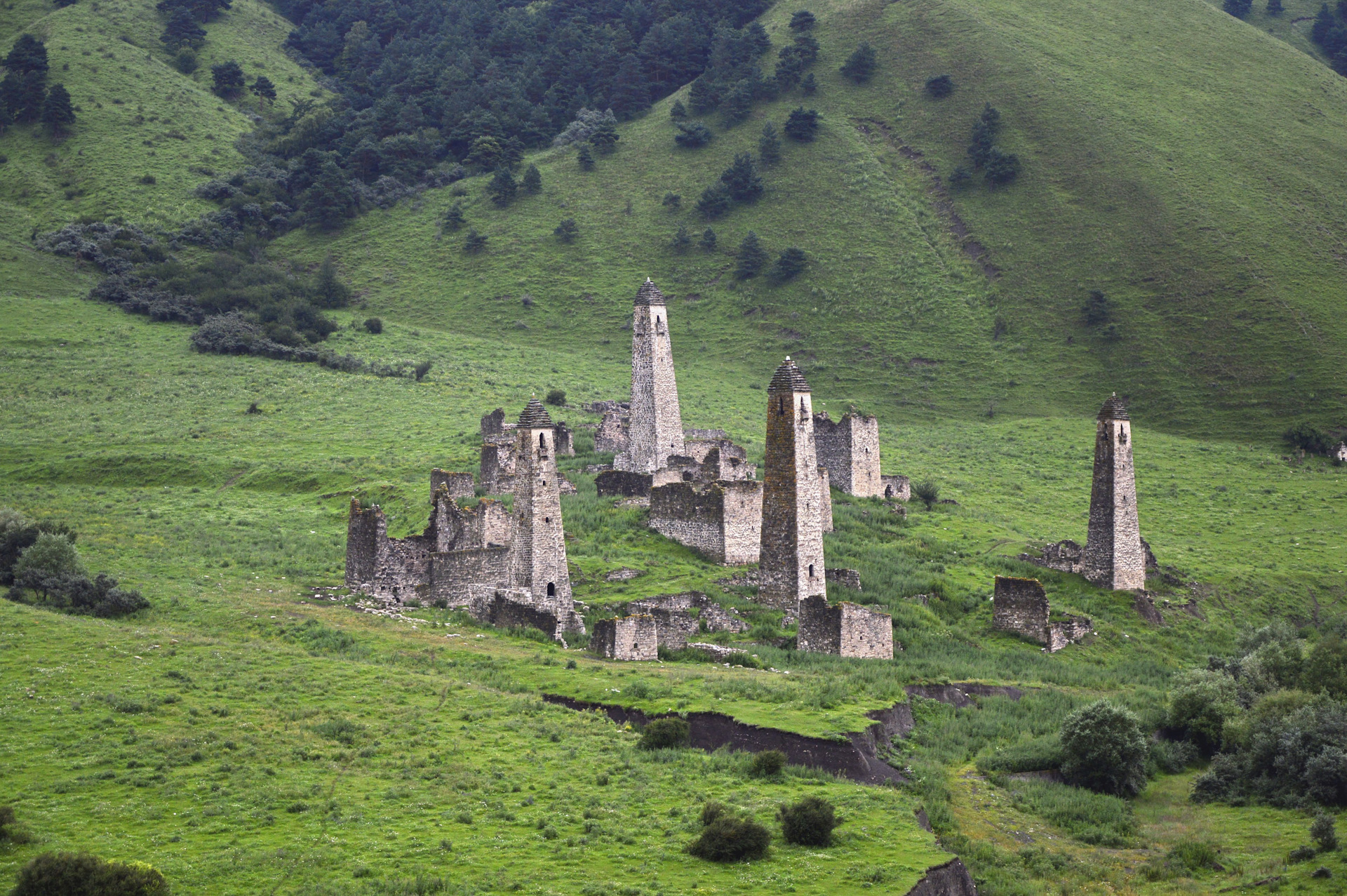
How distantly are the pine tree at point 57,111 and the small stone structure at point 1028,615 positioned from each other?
11219 cm

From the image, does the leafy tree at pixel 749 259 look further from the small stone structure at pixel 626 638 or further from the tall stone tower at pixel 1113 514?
the small stone structure at pixel 626 638

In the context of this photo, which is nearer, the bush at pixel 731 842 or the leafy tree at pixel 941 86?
the bush at pixel 731 842

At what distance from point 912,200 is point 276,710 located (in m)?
101

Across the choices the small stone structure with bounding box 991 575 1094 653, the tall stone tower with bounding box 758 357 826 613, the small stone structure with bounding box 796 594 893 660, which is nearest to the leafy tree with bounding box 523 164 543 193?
the tall stone tower with bounding box 758 357 826 613

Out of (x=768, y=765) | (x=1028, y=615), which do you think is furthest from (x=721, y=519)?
(x=768, y=765)

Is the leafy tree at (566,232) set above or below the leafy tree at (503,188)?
below

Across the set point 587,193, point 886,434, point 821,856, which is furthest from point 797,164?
point 821,856

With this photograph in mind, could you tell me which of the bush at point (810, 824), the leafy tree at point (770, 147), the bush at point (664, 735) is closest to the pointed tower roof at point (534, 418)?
the bush at point (664, 735)

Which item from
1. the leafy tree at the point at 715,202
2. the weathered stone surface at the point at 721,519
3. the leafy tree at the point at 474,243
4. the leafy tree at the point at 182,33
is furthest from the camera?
the leafy tree at the point at 182,33

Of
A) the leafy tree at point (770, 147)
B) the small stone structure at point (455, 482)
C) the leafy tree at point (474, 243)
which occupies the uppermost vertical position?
the leafy tree at point (770, 147)

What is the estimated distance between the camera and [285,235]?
127 meters

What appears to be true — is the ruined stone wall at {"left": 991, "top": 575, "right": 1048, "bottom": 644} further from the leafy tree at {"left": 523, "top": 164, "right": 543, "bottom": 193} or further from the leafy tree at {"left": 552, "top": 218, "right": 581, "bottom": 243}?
the leafy tree at {"left": 523, "top": 164, "right": 543, "bottom": 193}

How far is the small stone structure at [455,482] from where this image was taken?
54.5m

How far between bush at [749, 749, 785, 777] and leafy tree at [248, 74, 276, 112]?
14095 centimetres
